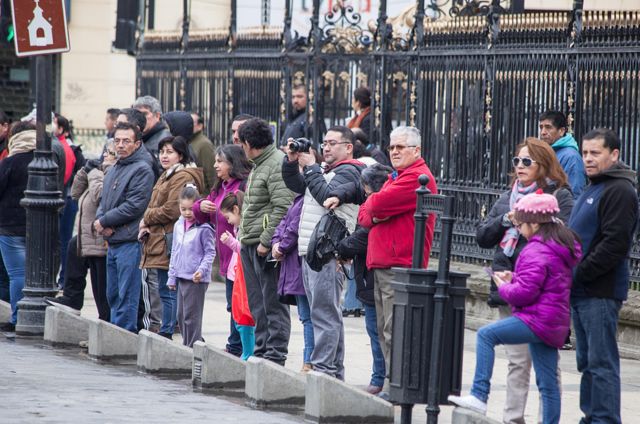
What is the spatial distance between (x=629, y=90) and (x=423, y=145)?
2.76 meters

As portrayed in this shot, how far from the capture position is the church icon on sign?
28.7 ft

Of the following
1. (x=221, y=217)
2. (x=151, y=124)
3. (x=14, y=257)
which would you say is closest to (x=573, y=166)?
(x=221, y=217)

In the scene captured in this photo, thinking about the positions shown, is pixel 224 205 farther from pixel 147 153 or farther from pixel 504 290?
pixel 504 290

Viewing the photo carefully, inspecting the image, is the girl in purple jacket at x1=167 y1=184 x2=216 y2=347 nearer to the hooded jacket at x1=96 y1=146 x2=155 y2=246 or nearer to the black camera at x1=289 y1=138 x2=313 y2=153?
the hooded jacket at x1=96 y1=146 x2=155 y2=246

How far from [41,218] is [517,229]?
486cm

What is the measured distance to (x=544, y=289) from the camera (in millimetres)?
5207

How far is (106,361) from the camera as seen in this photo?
7.83 meters

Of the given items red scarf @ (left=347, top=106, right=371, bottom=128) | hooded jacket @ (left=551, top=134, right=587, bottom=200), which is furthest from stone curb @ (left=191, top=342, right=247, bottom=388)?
red scarf @ (left=347, top=106, right=371, bottom=128)

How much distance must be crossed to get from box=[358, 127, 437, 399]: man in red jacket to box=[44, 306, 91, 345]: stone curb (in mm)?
3164

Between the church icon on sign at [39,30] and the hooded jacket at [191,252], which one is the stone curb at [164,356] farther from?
the church icon on sign at [39,30]

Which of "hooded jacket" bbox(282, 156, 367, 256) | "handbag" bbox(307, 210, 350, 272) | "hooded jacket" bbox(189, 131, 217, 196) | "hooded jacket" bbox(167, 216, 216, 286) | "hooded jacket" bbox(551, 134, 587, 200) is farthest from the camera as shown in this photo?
"hooded jacket" bbox(189, 131, 217, 196)

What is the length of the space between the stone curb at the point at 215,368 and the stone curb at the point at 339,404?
1051 mm

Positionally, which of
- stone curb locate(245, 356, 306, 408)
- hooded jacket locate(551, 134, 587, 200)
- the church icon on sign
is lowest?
stone curb locate(245, 356, 306, 408)

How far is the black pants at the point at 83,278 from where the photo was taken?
873cm
